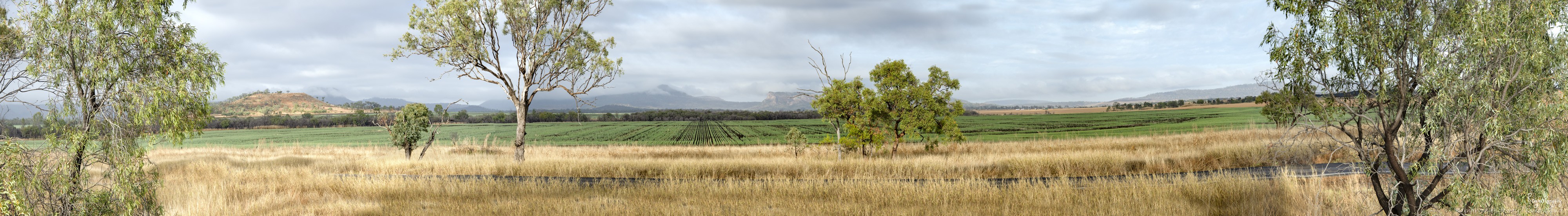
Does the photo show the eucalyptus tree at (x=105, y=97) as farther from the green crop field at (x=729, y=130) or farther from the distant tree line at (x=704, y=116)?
the distant tree line at (x=704, y=116)

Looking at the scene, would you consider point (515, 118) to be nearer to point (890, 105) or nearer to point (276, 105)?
point (276, 105)

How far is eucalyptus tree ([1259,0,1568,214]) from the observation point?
520 cm

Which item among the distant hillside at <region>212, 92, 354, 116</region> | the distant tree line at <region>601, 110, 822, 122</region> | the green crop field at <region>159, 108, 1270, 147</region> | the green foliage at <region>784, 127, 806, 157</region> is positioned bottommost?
the green crop field at <region>159, 108, 1270, 147</region>

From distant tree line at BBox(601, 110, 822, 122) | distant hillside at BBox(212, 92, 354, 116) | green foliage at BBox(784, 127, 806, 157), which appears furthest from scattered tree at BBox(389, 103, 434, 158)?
distant hillside at BBox(212, 92, 354, 116)

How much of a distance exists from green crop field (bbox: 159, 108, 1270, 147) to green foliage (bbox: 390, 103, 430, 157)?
22121 millimetres

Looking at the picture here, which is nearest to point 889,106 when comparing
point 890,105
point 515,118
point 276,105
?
point 890,105

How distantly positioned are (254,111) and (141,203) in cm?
15839

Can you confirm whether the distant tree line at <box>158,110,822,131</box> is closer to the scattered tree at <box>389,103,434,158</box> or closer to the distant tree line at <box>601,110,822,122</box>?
the distant tree line at <box>601,110,822,122</box>

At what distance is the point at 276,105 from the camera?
132500 millimetres

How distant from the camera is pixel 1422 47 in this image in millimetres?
5535

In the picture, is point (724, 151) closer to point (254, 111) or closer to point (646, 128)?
point (646, 128)

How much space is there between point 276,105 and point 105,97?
161900mm

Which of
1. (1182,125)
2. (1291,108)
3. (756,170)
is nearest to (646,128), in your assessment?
(1182,125)

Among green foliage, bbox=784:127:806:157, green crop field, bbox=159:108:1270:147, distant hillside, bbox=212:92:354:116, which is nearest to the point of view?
green foliage, bbox=784:127:806:157
